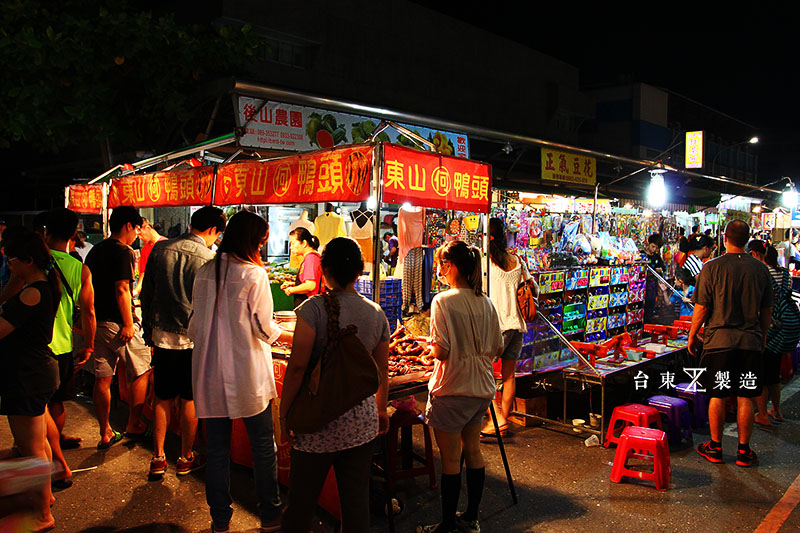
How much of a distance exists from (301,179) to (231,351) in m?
1.92

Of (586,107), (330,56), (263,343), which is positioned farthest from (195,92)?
(586,107)

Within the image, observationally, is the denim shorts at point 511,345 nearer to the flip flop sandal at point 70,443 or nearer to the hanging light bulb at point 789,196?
the flip flop sandal at point 70,443

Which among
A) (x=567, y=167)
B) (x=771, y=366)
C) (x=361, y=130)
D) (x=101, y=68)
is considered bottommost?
(x=771, y=366)

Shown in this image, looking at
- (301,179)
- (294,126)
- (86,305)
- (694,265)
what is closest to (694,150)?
(694,265)

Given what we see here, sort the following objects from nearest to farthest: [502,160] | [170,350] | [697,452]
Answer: [170,350], [697,452], [502,160]

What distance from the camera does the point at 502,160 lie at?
1286 cm

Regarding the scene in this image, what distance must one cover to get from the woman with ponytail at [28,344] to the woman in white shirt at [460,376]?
248cm

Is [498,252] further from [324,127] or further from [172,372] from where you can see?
[324,127]

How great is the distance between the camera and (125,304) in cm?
480

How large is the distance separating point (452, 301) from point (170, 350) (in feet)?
7.13

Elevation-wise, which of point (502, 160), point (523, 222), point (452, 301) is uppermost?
point (502, 160)

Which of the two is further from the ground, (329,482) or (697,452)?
(329,482)

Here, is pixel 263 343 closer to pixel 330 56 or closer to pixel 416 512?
pixel 416 512

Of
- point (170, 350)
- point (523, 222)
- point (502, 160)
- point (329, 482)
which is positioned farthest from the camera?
point (502, 160)
